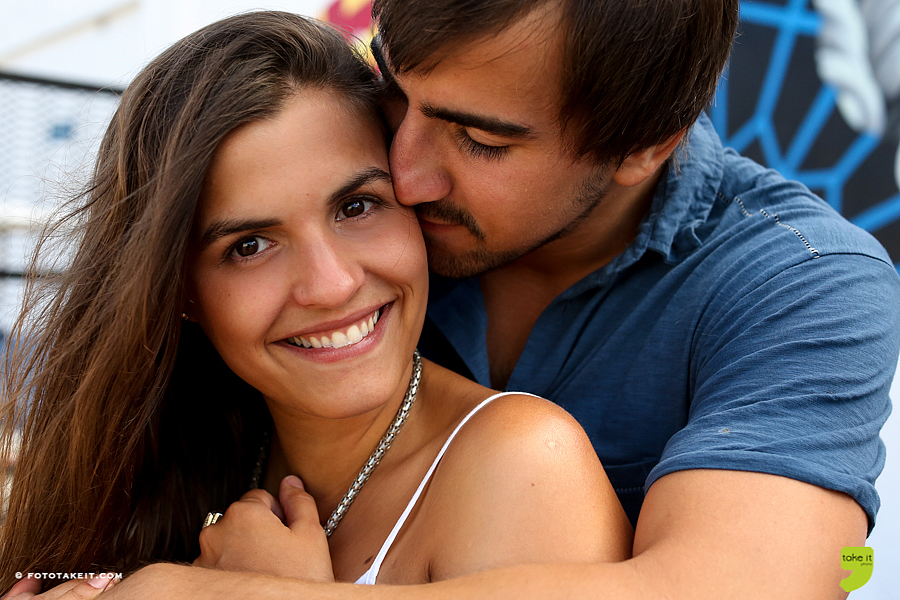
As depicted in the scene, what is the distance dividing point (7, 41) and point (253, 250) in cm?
467

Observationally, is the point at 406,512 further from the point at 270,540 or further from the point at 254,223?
the point at 254,223

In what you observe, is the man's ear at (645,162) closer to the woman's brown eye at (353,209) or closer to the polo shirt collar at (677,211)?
the polo shirt collar at (677,211)

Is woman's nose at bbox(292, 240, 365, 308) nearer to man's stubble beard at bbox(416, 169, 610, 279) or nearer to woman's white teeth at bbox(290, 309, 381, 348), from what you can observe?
woman's white teeth at bbox(290, 309, 381, 348)

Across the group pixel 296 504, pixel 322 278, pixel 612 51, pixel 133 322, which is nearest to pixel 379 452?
pixel 296 504

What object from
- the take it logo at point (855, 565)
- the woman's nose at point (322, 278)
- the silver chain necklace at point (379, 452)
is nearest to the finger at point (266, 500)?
the silver chain necklace at point (379, 452)

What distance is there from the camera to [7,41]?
4.95 metres

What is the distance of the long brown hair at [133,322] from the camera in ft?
4.64

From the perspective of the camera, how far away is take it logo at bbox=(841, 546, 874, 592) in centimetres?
128

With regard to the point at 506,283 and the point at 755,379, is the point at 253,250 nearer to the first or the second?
the point at 506,283

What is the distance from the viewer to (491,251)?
186cm

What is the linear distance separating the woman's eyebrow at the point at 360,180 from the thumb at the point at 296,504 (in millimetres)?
707

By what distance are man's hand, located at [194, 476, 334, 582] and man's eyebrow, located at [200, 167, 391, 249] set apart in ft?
1.98

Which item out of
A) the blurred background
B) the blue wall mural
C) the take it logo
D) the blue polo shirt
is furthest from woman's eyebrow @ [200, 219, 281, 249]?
the blue wall mural

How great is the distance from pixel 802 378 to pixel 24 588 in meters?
1.72
